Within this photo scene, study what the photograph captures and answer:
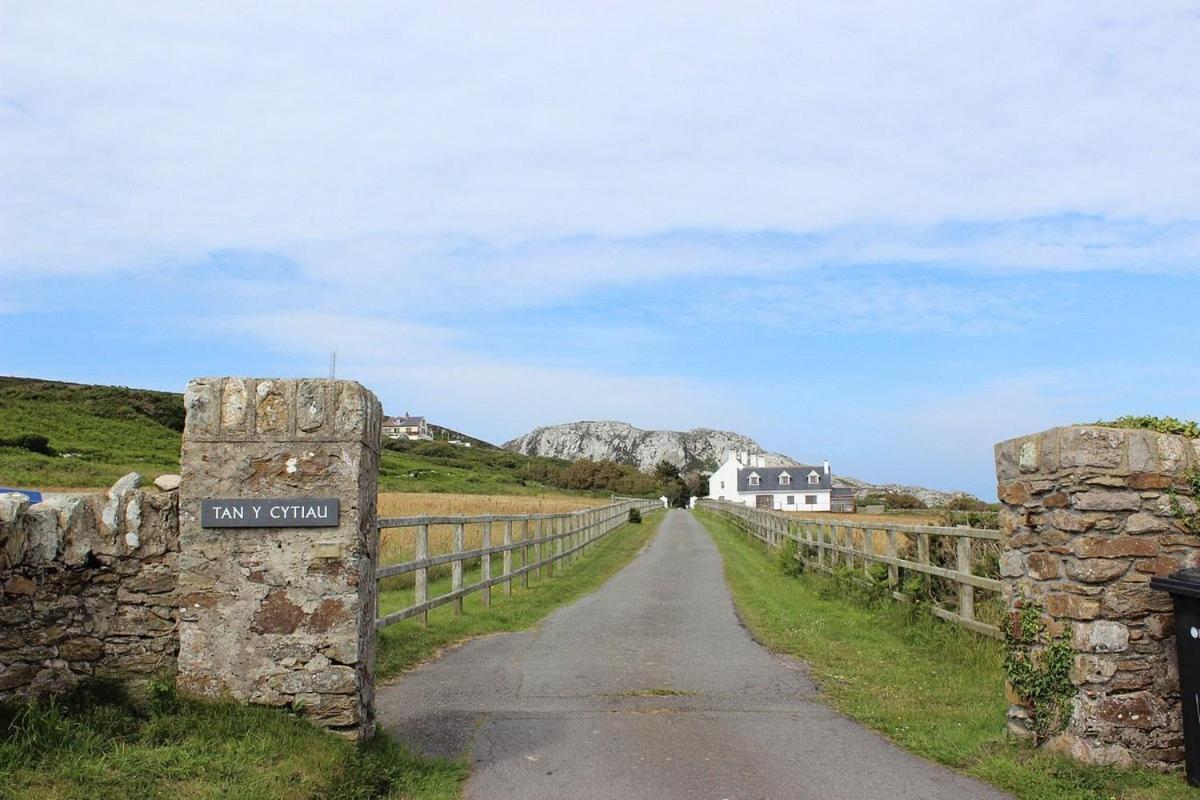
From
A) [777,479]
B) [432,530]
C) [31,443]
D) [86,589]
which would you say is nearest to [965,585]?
[86,589]

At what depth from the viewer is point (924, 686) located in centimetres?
856

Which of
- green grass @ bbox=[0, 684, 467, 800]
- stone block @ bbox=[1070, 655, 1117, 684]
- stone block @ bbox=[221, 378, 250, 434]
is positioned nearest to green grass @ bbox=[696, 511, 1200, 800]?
stone block @ bbox=[1070, 655, 1117, 684]

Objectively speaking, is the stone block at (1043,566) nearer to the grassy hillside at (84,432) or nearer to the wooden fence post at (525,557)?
the wooden fence post at (525,557)

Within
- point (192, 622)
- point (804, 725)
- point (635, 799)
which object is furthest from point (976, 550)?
point (192, 622)

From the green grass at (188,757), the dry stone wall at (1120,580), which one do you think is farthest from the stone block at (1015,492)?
the green grass at (188,757)

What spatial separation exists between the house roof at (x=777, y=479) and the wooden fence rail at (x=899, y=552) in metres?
70.4

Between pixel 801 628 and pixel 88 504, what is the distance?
8.79m

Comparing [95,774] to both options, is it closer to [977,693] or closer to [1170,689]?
[1170,689]

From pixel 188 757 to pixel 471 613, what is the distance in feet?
26.1

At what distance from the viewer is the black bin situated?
561 centimetres

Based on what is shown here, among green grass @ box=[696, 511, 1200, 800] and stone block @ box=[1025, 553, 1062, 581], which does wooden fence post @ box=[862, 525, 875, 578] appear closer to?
green grass @ box=[696, 511, 1200, 800]

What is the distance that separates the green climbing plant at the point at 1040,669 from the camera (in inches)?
240

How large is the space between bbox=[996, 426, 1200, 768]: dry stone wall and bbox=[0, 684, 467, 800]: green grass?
394cm

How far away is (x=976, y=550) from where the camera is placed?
10805mm
